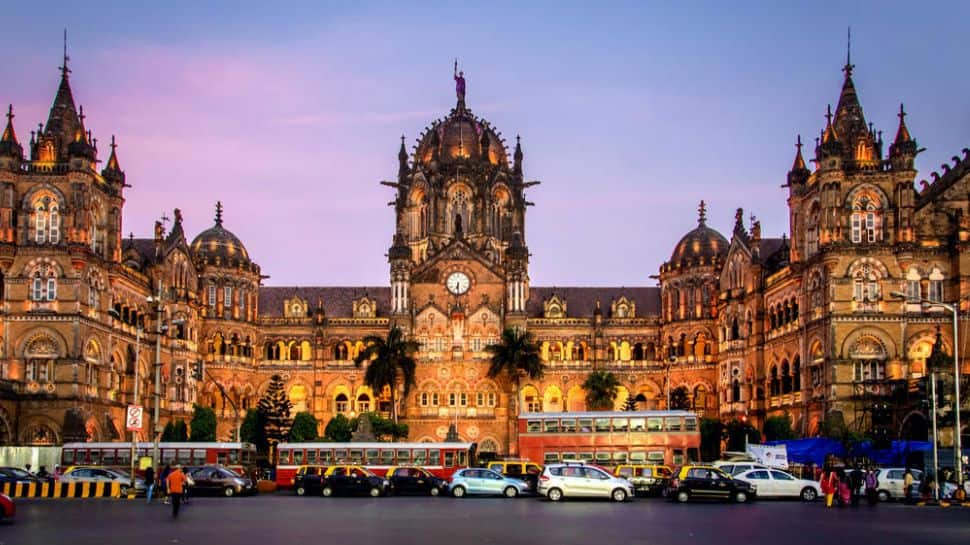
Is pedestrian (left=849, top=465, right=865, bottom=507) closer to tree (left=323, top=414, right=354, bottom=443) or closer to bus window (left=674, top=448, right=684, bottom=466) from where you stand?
bus window (left=674, top=448, right=684, bottom=466)

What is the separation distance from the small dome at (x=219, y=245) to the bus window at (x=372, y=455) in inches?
1621

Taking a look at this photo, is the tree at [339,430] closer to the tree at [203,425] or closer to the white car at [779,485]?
the tree at [203,425]

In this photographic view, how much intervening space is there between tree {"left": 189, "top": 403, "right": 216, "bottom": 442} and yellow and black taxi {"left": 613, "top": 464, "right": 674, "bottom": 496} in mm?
38653

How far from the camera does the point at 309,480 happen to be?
6200 centimetres

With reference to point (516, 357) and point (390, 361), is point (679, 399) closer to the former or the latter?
point (516, 357)

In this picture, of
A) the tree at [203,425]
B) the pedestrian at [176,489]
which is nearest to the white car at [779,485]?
the pedestrian at [176,489]

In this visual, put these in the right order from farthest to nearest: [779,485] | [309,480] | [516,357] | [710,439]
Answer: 1. [516,357]
2. [710,439]
3. [309,480]
4. [779,485]

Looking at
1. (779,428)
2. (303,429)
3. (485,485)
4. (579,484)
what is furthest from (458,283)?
(579,484)

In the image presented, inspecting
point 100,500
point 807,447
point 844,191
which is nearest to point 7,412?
point 100,500

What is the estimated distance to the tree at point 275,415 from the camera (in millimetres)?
96500

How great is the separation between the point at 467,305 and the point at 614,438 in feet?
137

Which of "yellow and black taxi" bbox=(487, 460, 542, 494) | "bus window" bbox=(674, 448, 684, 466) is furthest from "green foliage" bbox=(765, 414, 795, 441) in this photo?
"yellow and black taxi" bbox=(487, 460, 542, 494)

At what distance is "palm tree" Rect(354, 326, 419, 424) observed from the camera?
104 meters

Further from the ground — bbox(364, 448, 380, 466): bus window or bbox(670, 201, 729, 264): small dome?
bbox(670, 201, 729, 264): small dome
